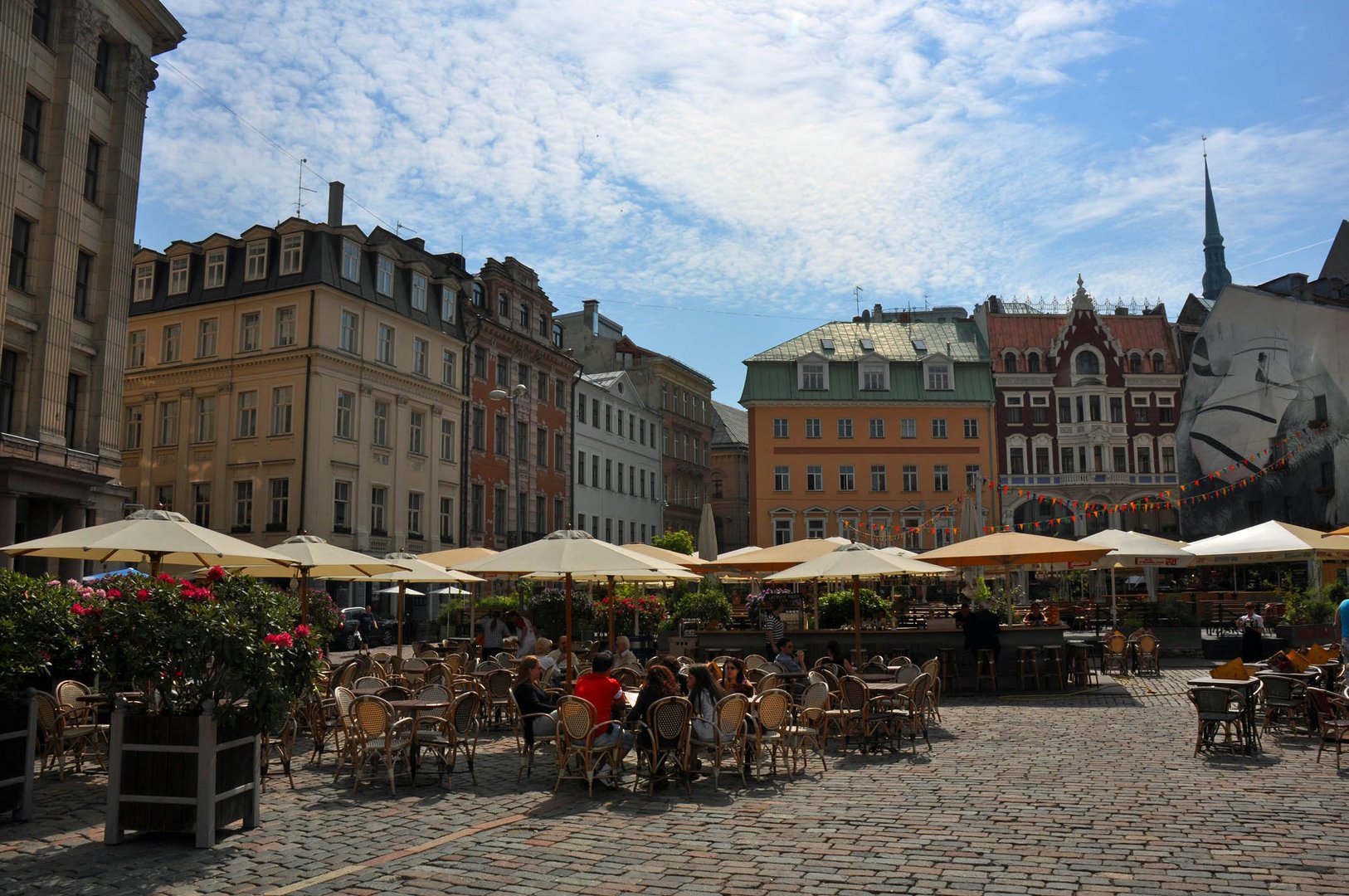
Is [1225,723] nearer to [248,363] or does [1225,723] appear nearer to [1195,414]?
[248,363]

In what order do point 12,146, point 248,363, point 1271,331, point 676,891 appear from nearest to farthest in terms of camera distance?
point 676,891 < point 12,146 < point 248,363 < point 1271,331

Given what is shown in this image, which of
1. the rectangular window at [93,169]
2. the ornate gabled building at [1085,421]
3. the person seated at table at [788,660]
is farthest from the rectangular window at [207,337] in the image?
the ornate gabled building at [1085,421]

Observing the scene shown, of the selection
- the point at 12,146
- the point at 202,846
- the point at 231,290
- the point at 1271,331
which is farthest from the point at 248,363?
the point at 1271,331

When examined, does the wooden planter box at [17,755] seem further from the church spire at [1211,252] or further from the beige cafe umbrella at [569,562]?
the church spire at [1211,252]

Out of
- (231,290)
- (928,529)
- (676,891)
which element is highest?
(231,290)

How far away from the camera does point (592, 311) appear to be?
214ft

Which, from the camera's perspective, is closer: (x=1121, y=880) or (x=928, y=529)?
(x=1121, y=880)

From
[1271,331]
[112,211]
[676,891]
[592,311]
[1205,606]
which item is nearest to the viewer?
[676,891]

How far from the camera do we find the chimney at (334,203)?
44.9 meters

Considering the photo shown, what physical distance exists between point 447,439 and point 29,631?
120ft

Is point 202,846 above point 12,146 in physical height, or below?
below

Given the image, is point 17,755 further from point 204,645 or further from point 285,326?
point 285,326

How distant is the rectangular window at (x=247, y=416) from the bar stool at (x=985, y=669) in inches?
1115

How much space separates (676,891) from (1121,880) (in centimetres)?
286
